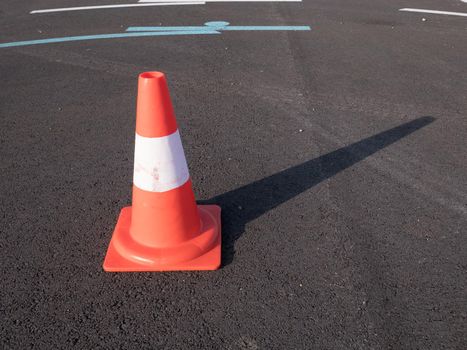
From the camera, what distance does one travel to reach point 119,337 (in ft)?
8.11

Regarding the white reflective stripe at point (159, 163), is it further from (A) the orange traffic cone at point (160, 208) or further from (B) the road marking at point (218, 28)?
(B) the road marking at point (218, 28)

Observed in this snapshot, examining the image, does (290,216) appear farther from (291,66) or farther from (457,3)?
(457,3)

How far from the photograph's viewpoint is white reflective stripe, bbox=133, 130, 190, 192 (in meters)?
2.87

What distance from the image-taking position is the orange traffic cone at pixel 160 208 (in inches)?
111

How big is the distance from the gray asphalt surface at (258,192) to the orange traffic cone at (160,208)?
0.10 metres

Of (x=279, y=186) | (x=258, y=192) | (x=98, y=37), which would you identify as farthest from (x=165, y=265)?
(x=98, y=37)

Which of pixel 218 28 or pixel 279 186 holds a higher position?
pixel 218 28

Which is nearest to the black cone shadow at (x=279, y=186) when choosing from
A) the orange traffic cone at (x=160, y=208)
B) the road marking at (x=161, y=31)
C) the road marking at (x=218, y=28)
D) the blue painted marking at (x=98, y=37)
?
the orange traffic cone at (x=160, y=208)

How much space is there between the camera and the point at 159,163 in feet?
9.46

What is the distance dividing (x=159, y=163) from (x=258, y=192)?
1034mm

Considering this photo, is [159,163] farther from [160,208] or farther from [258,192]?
[258,192]

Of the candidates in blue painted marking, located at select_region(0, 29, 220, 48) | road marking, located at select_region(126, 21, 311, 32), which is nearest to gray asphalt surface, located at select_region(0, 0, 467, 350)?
blue painted marking, located at select_region(0, 29, 220, 48)

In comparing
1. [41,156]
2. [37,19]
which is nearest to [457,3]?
[37,19]

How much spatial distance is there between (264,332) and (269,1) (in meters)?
8.80
